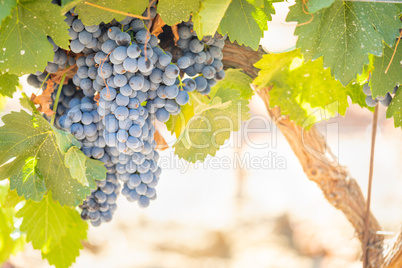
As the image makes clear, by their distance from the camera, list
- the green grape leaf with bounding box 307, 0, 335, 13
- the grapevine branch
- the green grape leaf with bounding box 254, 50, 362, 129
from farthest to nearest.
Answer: the grapevine branch < the green grape leaf with bounding box 254, 50, 362, 129 < the green grape leaf with bounding box 307, 0, 335, 13

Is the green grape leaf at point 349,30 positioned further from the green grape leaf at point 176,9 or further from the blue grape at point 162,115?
the blue grape at point 162,115

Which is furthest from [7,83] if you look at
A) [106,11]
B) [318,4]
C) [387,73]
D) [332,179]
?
[332,179]

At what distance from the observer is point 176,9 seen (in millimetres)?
630

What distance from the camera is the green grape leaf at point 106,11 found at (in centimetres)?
60

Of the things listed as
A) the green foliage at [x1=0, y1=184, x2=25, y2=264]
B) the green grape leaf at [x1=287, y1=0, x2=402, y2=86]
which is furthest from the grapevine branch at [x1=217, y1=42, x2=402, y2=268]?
the green foliage at [x1=0, y1=184, x2=25, y2=264]

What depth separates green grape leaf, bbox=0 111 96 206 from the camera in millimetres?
678

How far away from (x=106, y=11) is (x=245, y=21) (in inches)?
8.4

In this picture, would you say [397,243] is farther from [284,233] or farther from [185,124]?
[284,233]

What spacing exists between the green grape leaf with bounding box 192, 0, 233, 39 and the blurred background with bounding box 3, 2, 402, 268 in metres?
2.06

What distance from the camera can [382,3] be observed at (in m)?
0.62

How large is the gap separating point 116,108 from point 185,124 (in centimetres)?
16

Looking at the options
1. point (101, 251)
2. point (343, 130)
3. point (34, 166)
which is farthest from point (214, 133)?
point (343, 130)

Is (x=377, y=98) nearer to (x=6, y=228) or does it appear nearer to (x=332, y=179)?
(x=332, y=179)

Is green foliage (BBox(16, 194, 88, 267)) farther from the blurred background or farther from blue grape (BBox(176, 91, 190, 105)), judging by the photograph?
the blurred background
